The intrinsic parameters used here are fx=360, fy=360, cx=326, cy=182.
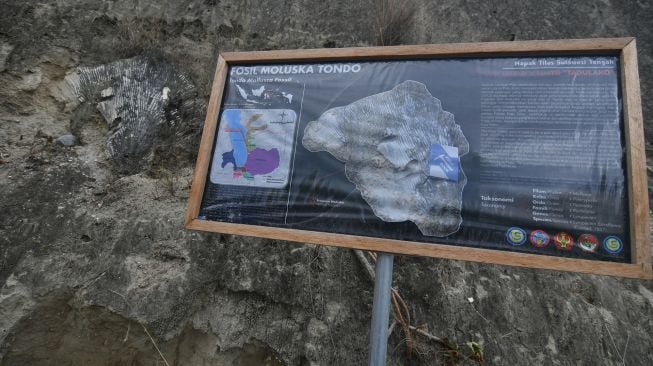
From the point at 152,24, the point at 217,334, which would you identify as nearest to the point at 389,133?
the point at 217,334

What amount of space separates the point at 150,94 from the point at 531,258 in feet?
9.33

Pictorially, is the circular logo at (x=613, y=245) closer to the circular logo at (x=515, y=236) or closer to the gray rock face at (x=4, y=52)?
the circular logo at (x=515, y=236)

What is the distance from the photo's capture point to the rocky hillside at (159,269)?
2.11 metres

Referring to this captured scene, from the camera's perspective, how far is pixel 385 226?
1.52 m

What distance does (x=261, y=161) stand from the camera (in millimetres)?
1754

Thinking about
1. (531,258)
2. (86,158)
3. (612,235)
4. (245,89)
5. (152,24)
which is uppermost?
(152,24)

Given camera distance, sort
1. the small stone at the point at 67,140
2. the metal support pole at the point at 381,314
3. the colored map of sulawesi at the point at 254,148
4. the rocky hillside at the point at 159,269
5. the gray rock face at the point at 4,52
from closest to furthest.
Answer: the metal support pole at the point at 381,314, the colored map of sulawesi at the point at 254,148, the rocky hillside at the point at 159,269, the small stone at the point at 67,140, the gray rock face at the point at 4,52

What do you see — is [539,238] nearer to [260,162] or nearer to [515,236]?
[515,236]

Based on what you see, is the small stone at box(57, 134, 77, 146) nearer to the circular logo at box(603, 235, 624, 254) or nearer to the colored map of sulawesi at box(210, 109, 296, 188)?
the colored map of sulawesi at box(210, 109, 296, 188)

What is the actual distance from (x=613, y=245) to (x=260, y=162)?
147 cm

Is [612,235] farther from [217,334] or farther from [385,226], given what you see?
[217,334]

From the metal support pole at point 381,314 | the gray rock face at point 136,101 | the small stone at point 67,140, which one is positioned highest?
the gray rock face at point 136,101

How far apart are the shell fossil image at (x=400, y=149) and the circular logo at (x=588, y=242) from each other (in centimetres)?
43

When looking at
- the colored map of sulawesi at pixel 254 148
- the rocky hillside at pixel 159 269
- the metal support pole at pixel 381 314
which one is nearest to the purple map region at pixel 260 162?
the colored map of sulawesi at pixel 254 148
